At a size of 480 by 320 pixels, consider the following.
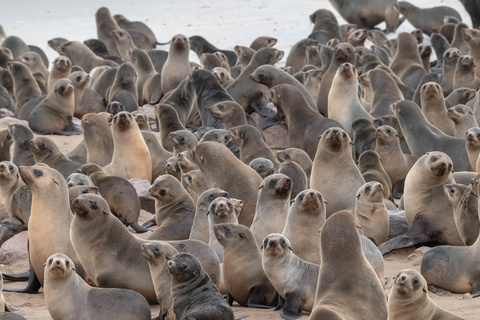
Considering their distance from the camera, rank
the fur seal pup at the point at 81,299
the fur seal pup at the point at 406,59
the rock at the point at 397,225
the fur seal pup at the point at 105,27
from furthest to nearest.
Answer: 1. the fur seal pup at the point at 105,27
2. the fur seal pup at the point at 406,59
3. the rock at the point at 397,225
4. the fur seal pup at the point at 81,299

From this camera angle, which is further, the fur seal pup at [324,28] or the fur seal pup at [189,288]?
the fur seal pup at [324,28]

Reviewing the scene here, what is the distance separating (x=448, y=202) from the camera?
24.3 feet

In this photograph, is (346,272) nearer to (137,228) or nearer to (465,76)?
(137,228)

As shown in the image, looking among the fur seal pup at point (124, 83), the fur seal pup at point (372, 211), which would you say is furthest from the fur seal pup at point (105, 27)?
the fur seal pup at point (372, 211)

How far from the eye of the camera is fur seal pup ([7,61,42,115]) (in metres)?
13.8

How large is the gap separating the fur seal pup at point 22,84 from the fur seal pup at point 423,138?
598 centimetres

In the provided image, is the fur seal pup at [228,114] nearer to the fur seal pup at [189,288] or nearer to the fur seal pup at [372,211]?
the fur seal pup at [372,211]

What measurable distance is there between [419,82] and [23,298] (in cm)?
776

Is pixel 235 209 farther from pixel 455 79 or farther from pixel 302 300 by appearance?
pixel 455 79

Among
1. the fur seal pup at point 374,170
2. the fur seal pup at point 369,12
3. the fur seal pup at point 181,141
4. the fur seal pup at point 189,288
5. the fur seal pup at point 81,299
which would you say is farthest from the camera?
the fur seal pup at point 369,12

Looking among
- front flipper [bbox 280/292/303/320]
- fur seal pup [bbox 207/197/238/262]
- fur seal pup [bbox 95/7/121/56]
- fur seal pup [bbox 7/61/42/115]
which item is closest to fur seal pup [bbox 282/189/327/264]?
fur seal pup [bbox 207/197/238/262]

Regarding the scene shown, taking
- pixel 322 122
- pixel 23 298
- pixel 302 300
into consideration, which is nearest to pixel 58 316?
pixel 23 298

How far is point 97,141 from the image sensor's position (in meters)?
10.2

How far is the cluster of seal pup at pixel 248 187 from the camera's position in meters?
5.64
